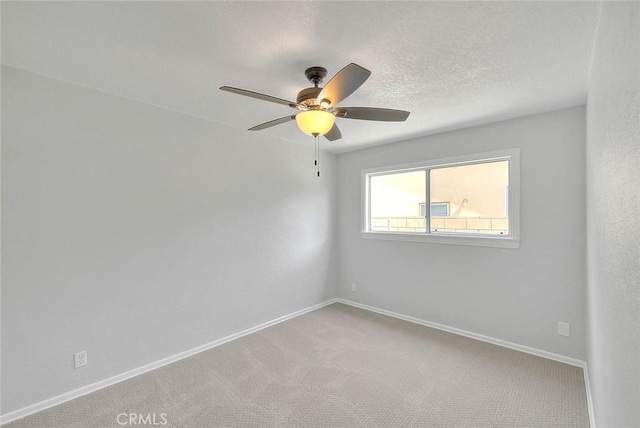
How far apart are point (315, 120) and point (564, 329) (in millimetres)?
2989

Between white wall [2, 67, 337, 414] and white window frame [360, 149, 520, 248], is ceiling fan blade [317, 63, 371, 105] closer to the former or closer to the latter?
white wall [2, 67, 337, 414]

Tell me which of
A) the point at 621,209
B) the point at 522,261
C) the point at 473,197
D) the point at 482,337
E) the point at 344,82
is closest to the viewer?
the point at 621,209

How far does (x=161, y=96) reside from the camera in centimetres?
248

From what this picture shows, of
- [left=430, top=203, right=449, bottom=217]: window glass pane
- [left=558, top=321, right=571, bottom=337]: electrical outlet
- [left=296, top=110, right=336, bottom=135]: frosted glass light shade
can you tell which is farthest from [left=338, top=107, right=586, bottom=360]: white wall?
[left=296, top=110, right=336, bottom=135]: frosted glass light shade

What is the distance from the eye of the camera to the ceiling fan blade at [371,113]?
6.32 ft

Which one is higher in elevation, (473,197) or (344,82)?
(344,82)

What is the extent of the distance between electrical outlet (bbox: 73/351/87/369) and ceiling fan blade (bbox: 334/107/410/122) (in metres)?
2.65

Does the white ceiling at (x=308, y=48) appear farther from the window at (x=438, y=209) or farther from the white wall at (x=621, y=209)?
the window at (x=438, y=209)

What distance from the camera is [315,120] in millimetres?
1809

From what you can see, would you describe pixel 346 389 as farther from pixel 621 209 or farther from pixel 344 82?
pixel 344 82

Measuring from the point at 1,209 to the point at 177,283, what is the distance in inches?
53.6

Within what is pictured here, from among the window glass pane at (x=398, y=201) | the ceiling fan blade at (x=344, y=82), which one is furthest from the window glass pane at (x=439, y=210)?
the ceiling fan blade at (x=344, y=82)
